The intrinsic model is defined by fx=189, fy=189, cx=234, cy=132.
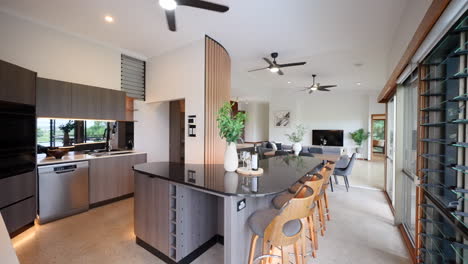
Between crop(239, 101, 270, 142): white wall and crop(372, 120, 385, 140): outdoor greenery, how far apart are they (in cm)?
533

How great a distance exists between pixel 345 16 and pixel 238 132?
2.58 m

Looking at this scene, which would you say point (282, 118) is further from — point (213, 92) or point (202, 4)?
point (202, 4)

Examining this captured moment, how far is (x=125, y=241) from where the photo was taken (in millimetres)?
2320

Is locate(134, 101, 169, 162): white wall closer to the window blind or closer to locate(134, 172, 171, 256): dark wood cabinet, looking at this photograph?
the window blind

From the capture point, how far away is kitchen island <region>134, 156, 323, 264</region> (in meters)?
1.48

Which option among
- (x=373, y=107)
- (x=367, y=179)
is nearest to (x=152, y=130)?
(x=367, y=179)

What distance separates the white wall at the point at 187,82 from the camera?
353cm

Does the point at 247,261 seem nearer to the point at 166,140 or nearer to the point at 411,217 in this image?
the point at 411,217

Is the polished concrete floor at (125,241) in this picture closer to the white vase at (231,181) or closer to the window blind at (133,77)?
the white vase at (231,181)

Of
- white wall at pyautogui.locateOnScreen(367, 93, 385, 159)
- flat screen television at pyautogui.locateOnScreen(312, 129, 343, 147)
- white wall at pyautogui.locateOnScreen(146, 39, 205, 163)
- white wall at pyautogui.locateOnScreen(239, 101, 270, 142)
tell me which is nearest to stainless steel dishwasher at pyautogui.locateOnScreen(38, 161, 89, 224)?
white wall at pyautogui.locateOnScreen(146, 39, 205, 163)

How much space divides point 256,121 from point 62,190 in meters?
9.69

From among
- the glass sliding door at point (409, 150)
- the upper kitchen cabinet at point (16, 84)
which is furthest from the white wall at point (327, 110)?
the upper kitchen cabinet at point (16, 84)

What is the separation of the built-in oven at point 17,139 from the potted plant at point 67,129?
2.20ft

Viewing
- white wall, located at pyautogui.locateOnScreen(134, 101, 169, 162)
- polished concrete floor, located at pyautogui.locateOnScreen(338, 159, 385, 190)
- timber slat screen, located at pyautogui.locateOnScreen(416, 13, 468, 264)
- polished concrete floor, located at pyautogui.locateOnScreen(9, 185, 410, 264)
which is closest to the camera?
timber slat screen, located at pyautogui.locateOnScreen(416, 13, 468, 264)
